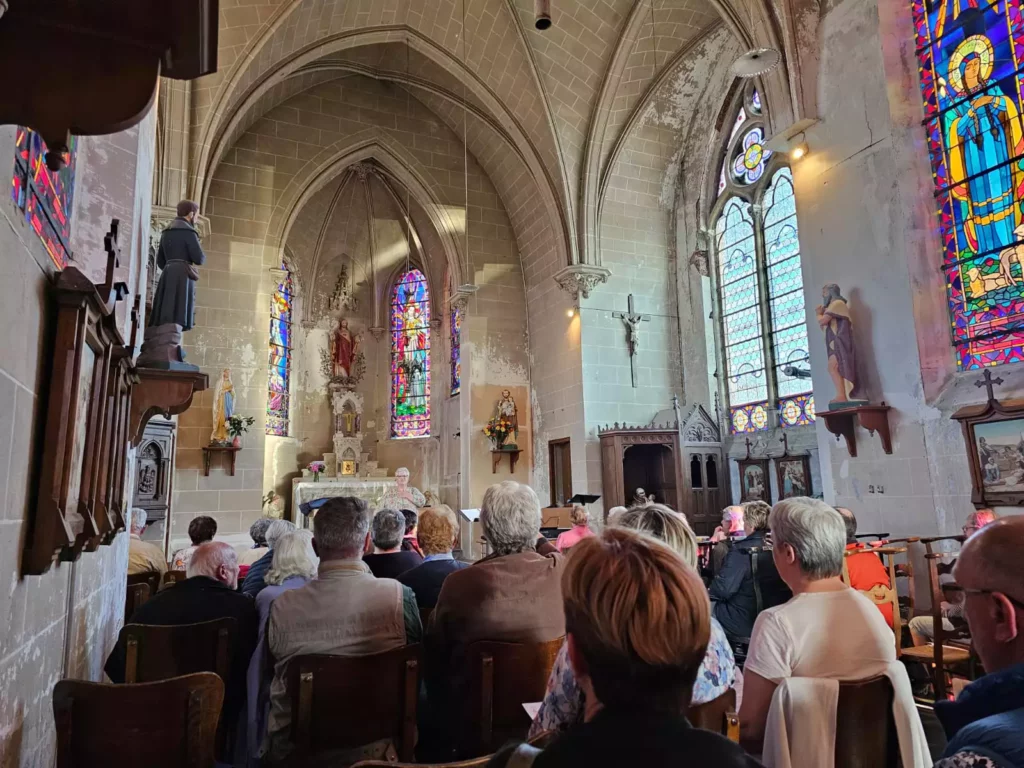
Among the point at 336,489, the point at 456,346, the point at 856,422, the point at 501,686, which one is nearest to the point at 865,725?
the point at 501,686

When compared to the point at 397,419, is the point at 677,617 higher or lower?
lower

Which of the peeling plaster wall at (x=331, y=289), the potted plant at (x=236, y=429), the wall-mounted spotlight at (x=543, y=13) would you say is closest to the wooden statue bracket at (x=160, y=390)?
the wall-mounted spotlight at (x=543, y=13)

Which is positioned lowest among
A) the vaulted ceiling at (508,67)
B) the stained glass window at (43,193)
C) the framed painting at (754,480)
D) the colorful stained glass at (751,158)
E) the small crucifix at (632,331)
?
the framed painting at (754,480)

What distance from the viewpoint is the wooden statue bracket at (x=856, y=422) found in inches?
287

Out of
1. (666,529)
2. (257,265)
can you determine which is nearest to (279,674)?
(666,529)

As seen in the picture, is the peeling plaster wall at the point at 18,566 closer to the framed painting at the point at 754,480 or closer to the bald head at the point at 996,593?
the bald head at the point at 996,593

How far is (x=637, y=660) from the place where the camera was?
99cm

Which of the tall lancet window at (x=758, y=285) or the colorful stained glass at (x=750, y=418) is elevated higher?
the tall lancet window at (x=758, y=285)

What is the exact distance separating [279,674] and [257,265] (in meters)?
11.2

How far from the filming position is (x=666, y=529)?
2127mm

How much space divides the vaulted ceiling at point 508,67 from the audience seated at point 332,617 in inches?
371

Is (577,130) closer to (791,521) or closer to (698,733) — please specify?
(791,521)

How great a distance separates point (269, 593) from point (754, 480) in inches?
372

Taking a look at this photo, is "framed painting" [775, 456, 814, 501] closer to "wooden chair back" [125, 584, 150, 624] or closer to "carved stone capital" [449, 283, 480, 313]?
"carved stone capital" [449, 283, 480, 313]
